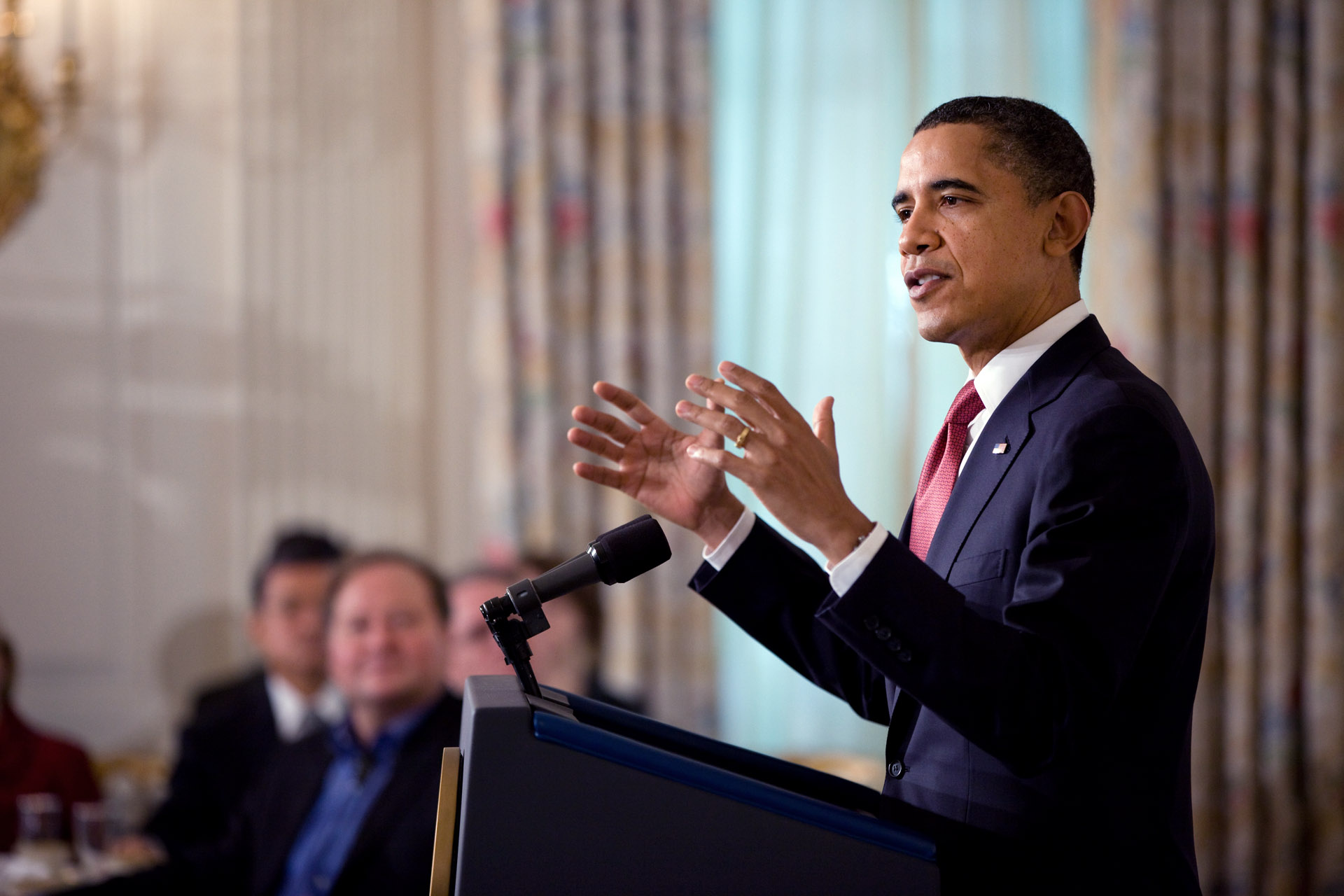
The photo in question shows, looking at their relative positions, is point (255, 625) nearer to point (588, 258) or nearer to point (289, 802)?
point (289, 802)

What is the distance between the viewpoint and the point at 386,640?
269 centimetres

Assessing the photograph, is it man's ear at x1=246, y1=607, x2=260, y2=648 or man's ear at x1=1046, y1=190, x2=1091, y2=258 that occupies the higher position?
man's ear at x1=1046, y1=190, x2=1091, y2=258

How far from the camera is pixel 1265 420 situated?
4691 millimetres

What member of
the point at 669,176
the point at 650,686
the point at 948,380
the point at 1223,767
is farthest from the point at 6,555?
the point at 1223,767

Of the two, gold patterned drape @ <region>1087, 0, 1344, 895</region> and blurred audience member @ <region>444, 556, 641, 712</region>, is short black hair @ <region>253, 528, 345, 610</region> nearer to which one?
blurred audience member @ <region>444, 556, 641, 712</region>

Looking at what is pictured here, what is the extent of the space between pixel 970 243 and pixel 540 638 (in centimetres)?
234

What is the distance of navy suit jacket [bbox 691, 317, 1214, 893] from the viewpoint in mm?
1095

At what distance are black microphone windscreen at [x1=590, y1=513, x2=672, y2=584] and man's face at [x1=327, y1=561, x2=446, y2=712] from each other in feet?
5.11

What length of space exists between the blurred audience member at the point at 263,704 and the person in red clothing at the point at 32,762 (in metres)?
0.27

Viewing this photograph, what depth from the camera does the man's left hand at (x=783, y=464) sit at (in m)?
1.12

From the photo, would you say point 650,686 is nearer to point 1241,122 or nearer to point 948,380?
point 948,380

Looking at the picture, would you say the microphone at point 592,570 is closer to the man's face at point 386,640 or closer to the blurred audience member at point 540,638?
the man's face at point 386,640

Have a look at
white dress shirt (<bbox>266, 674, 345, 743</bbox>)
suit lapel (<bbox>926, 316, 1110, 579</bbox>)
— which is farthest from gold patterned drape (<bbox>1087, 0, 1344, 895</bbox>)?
suit lapel (<bbox>926, 316, 1110, 579</bbox>)

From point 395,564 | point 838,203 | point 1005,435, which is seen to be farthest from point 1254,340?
point 1005,435
